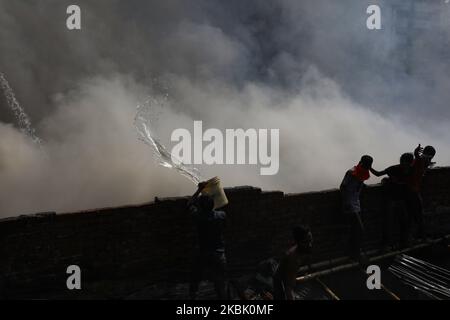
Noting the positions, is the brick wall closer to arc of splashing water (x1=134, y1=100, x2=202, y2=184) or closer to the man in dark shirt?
the man in dark shirt

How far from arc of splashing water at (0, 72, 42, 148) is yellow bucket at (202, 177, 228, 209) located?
33.8 ft

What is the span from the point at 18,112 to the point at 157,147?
4.80 meters

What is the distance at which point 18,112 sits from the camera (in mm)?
14500

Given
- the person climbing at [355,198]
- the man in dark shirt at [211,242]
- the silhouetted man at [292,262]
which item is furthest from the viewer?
the person climbing at [355,198]

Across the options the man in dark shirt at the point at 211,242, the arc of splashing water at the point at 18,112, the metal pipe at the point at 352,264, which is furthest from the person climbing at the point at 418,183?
the arc of splashing water at the point at 18,112

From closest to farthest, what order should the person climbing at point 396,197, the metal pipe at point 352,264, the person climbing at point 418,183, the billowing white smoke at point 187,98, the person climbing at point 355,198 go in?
1. the metal pipe at point 352,264
2. the person climbing at point 355,198
3. the person climbing at point 396,197
4. the person climbing at point 418,183
5. the billowing white smoke at point 187,98

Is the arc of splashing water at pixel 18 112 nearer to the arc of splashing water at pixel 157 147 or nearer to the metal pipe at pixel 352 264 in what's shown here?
the arc of splashing water at pixel 157 147

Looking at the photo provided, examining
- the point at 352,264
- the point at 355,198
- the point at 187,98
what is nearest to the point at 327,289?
the point at 352,264

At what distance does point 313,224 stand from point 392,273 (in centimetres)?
126

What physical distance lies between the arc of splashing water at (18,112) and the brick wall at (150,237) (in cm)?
963

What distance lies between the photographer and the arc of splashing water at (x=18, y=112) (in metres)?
14.1

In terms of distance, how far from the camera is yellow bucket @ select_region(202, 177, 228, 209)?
17.8ft

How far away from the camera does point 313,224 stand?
253 inches

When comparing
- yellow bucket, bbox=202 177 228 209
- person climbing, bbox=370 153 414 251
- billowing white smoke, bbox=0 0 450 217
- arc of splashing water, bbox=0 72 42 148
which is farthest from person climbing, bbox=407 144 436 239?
arc of splashing water, bbox=0 72 42 148
